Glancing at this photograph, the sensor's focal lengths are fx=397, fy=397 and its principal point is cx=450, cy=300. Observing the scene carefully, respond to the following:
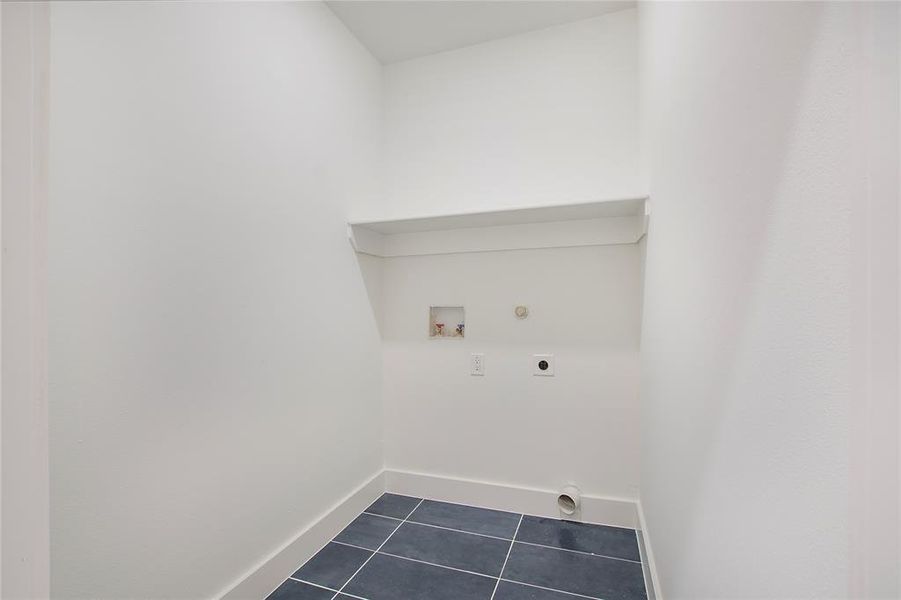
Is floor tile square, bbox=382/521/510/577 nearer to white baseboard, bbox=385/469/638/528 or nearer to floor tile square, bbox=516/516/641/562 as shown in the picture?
floor tile square, bbox=516/516/641/562

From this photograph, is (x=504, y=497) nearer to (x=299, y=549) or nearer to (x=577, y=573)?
(x=577, y=573)

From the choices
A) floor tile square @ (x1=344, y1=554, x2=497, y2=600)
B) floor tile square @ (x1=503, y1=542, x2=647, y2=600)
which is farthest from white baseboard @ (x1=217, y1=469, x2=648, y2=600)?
floor tile square @ (x1=344, y1=554, x2=497, y2=600)

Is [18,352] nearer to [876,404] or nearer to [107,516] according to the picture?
[876,404]

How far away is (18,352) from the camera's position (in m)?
0.38

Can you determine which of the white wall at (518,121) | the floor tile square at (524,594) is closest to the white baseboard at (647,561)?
the floor tile square at (524,594)

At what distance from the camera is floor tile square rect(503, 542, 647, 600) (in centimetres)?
152

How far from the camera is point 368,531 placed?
6.31ft

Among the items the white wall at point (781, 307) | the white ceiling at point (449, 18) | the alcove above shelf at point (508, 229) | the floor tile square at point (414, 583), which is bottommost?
the floor tile square at point (414, 583)

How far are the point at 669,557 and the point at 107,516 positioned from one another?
1.55 meters

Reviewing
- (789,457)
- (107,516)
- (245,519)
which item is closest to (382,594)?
(245,519)

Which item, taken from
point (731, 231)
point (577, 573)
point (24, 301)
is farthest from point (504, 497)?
point (24, 301)

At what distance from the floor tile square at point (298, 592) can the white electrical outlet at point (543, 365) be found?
1.32m

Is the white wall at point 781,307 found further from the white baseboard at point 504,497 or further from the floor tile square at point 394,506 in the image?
the floor tile square at point 394,506

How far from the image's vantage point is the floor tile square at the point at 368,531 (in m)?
1.83
